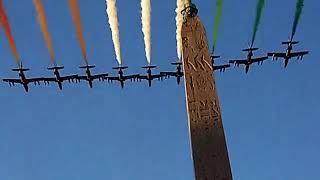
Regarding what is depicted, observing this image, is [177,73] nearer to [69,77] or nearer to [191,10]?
[69,77]

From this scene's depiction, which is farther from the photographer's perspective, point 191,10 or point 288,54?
point 288,54

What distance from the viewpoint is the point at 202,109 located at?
56.0 ft

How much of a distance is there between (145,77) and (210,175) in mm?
25733

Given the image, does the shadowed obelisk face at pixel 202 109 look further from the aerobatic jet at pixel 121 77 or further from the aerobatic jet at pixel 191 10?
the aerobatic jet at pixel 121 77

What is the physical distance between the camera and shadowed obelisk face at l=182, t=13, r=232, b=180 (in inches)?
619

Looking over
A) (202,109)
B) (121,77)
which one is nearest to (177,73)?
(121,77)

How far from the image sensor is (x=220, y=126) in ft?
54.6

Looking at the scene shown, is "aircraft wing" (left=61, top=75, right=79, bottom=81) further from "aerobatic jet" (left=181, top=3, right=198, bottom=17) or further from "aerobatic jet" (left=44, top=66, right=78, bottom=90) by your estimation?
"aerobatic jet" (left=181, top=3, right=198, bottom=17)

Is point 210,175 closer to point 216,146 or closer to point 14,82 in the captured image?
point 216,146

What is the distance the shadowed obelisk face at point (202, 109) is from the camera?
15727mm

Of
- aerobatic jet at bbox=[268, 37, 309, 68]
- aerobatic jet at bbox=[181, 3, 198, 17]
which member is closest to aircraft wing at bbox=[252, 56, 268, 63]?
aerobatic jet at bbox=[268, 37, 309, 68]

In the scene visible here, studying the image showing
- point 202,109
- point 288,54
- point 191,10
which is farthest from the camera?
point 288,54

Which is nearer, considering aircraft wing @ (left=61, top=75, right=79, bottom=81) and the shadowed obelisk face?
the shadowed obelisk face

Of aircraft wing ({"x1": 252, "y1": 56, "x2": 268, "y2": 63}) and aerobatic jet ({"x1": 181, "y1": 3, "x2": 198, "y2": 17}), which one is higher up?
aerobatic jet ({"x1": 181, "y1": 3, "x2": 198, "y2": 17})
